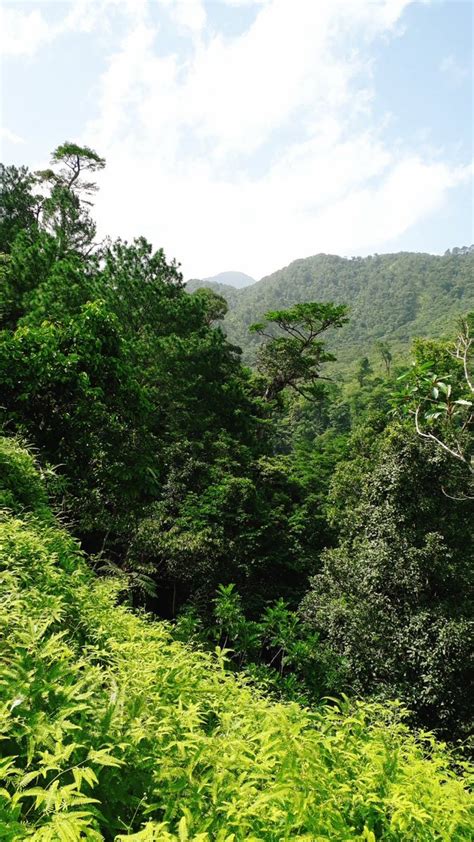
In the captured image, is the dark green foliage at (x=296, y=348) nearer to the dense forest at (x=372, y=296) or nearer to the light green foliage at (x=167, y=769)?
the light green foliage at (x=167, y=769)

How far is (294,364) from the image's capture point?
1758 cm

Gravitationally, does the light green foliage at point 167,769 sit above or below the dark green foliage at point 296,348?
below

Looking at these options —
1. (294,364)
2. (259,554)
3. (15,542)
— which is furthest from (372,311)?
(15,542)

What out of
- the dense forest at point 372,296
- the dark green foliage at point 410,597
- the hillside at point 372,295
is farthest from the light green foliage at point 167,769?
the hillside at point 372,295

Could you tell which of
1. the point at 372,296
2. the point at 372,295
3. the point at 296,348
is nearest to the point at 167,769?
the point at 296,348

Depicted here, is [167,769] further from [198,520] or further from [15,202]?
[15,202]

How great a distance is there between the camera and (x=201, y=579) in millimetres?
10672

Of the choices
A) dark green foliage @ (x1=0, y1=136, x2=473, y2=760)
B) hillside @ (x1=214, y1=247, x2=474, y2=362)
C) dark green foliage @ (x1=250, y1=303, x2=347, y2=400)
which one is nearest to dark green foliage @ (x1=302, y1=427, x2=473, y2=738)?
dark green foliage @ (x1=0, y1=136, x2=473, y2=760)

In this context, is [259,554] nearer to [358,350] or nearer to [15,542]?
[15,542]

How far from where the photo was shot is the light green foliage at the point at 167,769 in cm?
115

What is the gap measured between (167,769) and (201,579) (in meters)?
9.68

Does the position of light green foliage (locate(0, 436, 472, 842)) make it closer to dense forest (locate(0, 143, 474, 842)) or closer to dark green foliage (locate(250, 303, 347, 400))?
dense forest (locate(0, 143, 474, 842))

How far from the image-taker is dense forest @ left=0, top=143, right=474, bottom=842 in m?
1.34

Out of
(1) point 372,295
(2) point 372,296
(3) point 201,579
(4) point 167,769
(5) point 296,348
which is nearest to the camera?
(4) point 167,769
